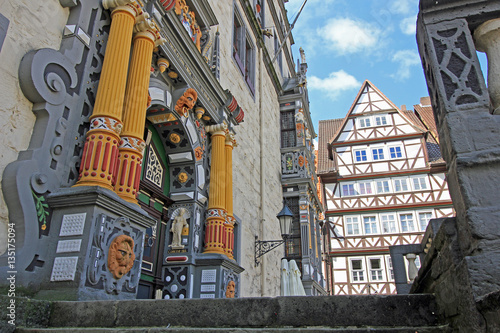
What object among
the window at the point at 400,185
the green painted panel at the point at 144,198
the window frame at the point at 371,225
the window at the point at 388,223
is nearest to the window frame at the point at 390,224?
the window at the point at 388,223

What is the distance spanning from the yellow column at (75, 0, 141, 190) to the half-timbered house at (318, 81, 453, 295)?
17.3 meters

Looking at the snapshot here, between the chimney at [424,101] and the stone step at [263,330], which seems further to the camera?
the chimney at [424,101]

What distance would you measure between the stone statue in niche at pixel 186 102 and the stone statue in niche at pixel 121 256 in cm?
308

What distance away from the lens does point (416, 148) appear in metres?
21.9

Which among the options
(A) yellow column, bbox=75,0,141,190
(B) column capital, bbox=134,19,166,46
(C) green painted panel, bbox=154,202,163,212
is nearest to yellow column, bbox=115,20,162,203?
(B) column capital, bbox=134,19,166,46

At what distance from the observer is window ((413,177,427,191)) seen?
824 inches

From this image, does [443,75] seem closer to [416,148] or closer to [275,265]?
[275,265]

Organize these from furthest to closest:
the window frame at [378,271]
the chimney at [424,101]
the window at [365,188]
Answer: the chimney at [424,101] < the window at [365,188] < the window frame at [378,271]

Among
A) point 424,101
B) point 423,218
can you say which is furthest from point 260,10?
point 424,101

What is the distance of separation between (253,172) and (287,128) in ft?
17.7

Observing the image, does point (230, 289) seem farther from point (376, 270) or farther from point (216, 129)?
point (376, 270)

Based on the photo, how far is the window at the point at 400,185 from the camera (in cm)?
2125

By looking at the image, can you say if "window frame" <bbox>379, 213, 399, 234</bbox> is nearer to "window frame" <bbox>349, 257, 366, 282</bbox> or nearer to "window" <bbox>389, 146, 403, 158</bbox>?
"window frame" <bbox>349, 257, 366, 282</bbox>

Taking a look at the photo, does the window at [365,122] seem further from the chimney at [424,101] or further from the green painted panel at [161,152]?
the green painted panel at [161,152]
